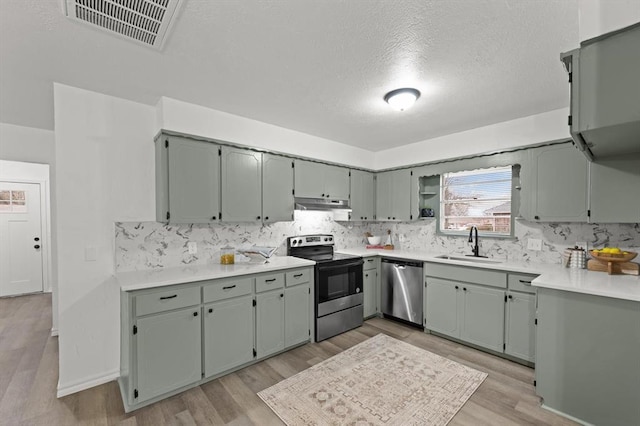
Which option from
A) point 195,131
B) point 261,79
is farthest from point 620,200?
point 195,131

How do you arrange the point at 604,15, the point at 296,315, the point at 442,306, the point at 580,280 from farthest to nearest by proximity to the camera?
1. the point at 442,306
2. the point at 296,315
3. the point at 580,280
4. the point at 604,15

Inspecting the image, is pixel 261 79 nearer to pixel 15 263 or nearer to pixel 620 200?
pixel 620 200

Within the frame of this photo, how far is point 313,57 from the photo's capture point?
2025 mm

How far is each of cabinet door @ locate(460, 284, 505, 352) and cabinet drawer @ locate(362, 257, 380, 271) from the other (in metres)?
1.19

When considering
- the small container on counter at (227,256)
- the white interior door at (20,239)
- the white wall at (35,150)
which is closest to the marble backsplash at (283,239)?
the small container on counter at (227,256)

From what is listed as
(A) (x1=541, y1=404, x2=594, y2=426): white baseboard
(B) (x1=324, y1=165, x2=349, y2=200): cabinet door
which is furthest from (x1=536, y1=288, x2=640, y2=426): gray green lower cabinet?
(B) (x1=324, y1=165, x2=349, y2=200): cabinet door

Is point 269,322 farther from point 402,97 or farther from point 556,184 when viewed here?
point 556,184

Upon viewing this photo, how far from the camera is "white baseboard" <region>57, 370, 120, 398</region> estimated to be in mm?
2391

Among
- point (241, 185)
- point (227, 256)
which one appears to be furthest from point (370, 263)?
point (241, 185)

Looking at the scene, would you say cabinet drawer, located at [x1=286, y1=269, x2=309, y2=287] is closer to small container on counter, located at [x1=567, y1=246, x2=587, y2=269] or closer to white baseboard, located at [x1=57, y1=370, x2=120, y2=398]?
white baseboard, located at [x1=57, y1=370, x2=120, y2=398]

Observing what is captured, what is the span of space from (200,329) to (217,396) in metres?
0.56

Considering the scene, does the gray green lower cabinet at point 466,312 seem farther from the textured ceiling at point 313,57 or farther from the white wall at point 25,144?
the white wall at point 25,144

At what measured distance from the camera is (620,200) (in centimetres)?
238

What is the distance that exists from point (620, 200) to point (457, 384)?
208cm
